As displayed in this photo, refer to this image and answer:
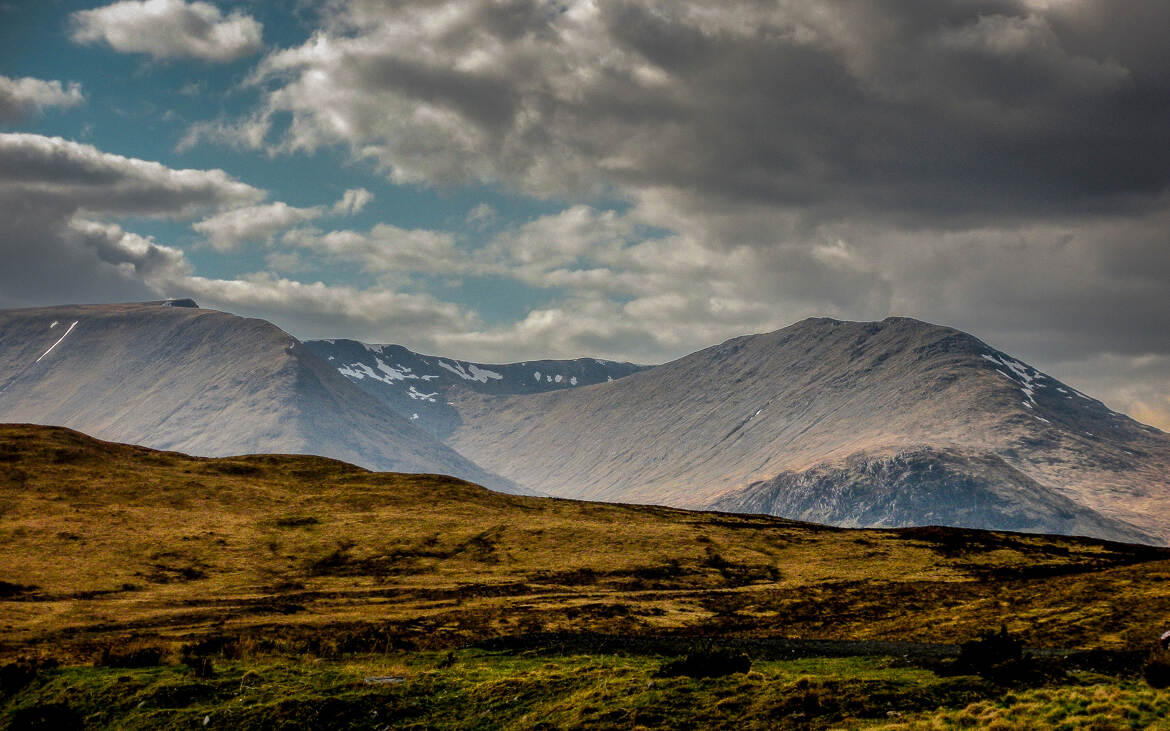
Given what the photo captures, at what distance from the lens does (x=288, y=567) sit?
102 m

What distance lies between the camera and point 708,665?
36.4 meters

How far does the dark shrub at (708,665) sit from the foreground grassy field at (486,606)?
1366mm

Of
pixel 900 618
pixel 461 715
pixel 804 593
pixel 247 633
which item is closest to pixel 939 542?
pixel 804 593

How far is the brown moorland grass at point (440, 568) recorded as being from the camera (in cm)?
6162

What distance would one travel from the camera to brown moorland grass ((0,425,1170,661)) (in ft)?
202

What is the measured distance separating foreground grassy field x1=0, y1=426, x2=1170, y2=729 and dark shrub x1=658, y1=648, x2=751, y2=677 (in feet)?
4.48

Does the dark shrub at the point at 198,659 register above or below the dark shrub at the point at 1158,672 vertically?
below

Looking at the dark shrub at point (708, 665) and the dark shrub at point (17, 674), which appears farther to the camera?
the dark shrub at point (17, 674)

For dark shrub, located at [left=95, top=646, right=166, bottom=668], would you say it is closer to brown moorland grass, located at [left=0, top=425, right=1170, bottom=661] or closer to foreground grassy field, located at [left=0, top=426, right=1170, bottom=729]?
foreground grassy field, located at [left=0, top=426, right=1170, bottom=729]

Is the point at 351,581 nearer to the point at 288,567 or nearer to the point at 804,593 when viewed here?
the point at 288,567

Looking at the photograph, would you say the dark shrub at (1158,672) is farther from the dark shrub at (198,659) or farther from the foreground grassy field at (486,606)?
the dark shrub at (198,659)

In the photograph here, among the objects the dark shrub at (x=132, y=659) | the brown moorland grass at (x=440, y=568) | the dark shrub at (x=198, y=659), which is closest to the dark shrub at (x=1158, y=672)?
the brown moorland grass at (x=440, y=568)

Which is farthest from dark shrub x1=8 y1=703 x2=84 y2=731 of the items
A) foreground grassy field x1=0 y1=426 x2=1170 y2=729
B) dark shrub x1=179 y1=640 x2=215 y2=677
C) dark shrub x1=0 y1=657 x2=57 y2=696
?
dark shrub x1=179 y1=640 x2=215 y2=677

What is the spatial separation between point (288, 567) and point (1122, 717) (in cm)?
9272
